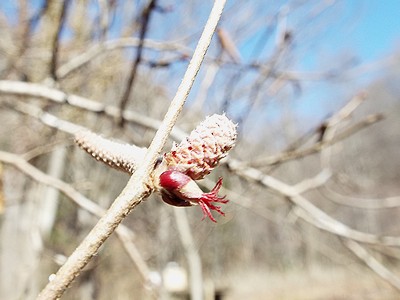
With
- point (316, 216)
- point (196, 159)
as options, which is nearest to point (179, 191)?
point (196, 159)

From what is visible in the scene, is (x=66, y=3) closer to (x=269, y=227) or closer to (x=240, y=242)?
(x=240, y=242)

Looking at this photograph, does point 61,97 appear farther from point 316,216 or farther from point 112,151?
point 112,151

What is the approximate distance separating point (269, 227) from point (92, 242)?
10.4 meters

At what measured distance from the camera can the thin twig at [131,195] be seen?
0.99 ft

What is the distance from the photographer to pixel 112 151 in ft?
1.29

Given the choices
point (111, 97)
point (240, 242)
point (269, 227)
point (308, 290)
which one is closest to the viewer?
point (111, 97)

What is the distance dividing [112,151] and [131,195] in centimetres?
8

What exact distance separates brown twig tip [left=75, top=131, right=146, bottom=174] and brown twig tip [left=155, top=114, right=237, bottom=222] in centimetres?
2

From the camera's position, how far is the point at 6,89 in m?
1.14

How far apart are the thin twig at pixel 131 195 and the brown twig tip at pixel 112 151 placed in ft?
0.14

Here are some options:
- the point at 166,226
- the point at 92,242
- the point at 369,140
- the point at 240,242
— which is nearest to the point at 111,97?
the point at 166,226

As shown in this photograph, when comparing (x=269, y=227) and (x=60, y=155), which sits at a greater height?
(x=269, y=227)

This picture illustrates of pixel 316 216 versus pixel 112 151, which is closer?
pixel 112 151

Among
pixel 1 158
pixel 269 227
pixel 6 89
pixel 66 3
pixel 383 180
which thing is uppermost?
pixel 383 180
